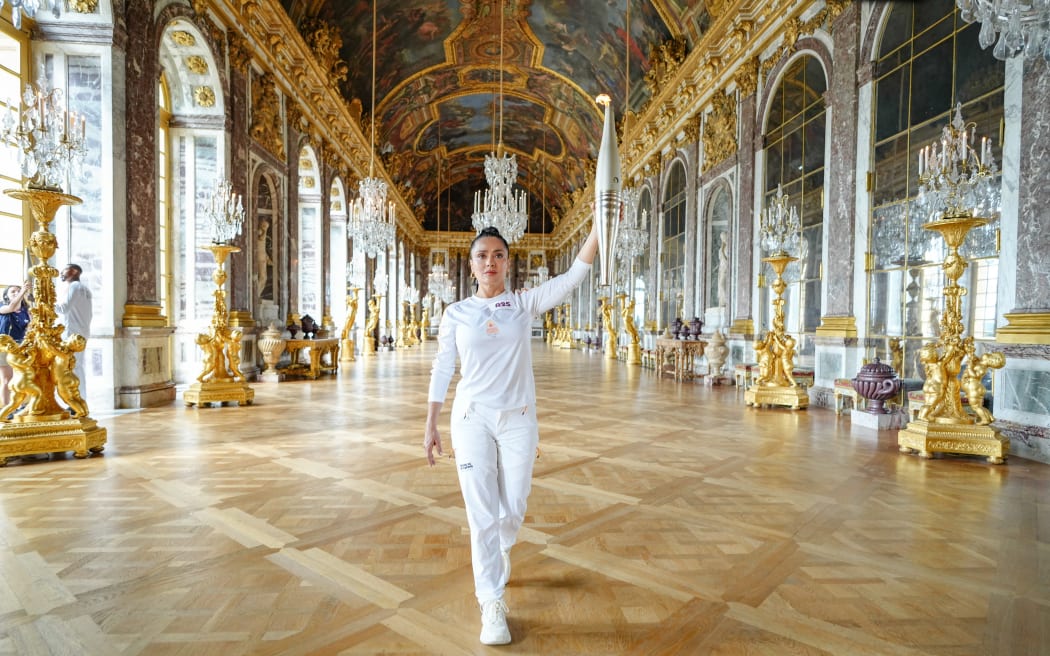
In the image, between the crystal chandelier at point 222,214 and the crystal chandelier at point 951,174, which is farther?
the crystal chandelier at point 222,214

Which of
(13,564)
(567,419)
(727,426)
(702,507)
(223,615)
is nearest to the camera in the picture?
(223,615)

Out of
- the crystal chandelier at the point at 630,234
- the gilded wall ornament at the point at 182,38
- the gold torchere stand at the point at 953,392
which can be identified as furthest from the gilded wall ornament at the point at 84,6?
the crystal chandelier at the point at 630,234

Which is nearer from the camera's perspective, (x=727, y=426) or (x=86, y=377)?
(x=727, y=426)

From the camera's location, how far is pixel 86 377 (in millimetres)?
7250

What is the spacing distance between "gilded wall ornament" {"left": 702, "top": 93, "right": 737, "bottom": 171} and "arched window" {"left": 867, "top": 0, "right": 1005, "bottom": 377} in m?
4.52

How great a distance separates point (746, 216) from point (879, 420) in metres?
6.05

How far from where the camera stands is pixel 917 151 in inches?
286

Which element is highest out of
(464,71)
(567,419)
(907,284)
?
(464,71)

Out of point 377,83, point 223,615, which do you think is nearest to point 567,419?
point 223,615

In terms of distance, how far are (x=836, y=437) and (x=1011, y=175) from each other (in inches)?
122

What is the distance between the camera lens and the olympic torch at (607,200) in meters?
1.87

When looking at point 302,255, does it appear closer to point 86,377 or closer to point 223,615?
point 86,377

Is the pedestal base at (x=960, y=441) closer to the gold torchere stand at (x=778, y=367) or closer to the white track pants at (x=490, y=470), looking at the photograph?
the gold torchere stand at (x=778, y=367)

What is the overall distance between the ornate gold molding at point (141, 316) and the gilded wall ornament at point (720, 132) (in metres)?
11.0
